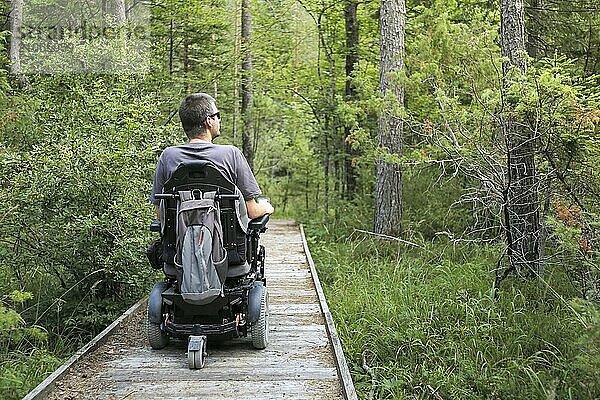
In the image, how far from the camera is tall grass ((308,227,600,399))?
4.84 meters

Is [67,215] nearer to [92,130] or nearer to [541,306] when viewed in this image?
[92,130]

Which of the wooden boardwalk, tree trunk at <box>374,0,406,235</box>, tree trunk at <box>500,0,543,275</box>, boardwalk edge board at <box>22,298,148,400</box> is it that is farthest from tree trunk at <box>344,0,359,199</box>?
boardwalk edge board at <box>22,298,148,400</box>

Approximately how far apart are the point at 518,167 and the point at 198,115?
3687mm

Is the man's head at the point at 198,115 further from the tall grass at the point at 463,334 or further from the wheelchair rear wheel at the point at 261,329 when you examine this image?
the tall grass at the point at 463,334

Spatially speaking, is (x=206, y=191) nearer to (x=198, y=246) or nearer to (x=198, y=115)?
(x=198, y=246)

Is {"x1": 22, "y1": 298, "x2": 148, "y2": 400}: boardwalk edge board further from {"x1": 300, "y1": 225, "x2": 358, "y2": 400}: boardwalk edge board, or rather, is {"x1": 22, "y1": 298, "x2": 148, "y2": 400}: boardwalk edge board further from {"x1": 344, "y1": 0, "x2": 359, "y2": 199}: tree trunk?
{"x1": 344, "y1": 0, "x2": 359, "y2": 199}: tree trunk

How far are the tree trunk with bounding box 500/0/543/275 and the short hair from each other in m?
2.92

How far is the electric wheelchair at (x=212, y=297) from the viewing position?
418cm

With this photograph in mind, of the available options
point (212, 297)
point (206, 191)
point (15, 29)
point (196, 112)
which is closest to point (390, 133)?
point (196, 112)

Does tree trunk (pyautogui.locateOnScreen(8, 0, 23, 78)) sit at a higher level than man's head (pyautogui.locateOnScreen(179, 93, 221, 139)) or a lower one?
Result: higher

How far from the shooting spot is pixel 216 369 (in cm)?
419

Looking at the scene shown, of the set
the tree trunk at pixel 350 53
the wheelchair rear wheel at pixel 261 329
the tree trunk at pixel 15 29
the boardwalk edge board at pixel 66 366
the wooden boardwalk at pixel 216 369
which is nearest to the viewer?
the boardwalk edge board at pixel 66 366

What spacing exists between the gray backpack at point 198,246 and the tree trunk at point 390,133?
5.83m

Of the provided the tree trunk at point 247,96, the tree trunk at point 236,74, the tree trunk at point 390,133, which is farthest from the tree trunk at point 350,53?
the tree trunk at point 390,133
